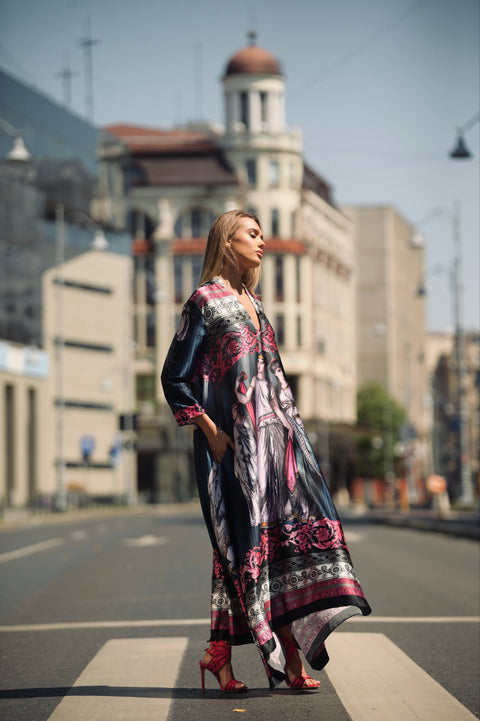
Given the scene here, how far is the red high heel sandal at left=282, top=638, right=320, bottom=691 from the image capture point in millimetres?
5863

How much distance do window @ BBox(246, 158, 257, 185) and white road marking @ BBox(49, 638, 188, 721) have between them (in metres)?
86.2

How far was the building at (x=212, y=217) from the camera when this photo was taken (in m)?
91.9

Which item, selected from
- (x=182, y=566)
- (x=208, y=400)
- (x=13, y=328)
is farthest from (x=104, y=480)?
(x=208, y=400)

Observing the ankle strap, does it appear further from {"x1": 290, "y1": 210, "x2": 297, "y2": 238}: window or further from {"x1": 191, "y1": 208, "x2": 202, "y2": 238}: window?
{"x1": 290, "y1": 210, "x2": 297, "y2": 238}: window

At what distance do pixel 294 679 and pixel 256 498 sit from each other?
83cm

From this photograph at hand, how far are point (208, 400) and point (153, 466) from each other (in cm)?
8748

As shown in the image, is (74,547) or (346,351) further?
(346,351)

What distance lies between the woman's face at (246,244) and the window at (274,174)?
88.0 metres

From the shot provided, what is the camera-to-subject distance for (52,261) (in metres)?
81.2

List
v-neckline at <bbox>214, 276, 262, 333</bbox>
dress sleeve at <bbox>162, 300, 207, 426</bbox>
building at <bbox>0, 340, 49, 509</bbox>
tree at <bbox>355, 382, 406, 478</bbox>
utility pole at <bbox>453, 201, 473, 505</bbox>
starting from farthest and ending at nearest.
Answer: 1. tree at <bbox>355, 382, 406, 478</bbox>
2. building at <bbox>0, 340, 49, 509</bbox>
3. utility pole at <bbox>453, 201, 473, 505</bbox>
4. v-neckline at <bbox>214, 276, 262, 333</bbox>
5. dress sleeve at <bbox>162, 300, 207, 426</bbox>

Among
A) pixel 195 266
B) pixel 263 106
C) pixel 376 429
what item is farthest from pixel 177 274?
pixel 376 429

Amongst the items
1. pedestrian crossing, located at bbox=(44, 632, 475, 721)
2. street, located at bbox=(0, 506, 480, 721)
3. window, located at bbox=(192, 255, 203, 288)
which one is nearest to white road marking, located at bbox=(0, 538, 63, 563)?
street, located at bbox=(0, 506, 480, 721)

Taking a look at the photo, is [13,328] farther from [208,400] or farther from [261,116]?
[208,400]

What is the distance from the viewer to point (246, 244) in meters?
6.27
